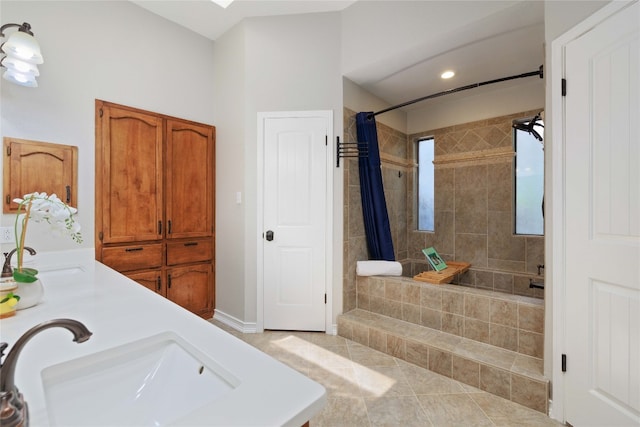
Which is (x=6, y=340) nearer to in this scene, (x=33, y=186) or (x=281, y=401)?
(x=281, y=401)

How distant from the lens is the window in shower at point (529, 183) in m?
3.27

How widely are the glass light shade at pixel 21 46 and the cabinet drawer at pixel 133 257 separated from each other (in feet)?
4.68

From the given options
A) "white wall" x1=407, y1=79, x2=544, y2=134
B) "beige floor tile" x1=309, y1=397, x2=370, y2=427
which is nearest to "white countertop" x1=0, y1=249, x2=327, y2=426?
"beige floor tile" x1=309, y1=397, x2=370, y2=427

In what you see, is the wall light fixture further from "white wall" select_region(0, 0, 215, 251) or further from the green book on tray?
the green book on tray

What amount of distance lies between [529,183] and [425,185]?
3.97 ft

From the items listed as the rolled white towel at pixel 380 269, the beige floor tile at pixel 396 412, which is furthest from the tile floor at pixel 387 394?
the rolled white towel at pixel 380 269

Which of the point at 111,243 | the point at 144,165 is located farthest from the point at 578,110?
the point at 111,243

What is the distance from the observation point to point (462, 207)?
372cm

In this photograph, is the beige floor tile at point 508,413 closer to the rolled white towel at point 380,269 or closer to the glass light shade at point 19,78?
the rolled white towel at point 380,269

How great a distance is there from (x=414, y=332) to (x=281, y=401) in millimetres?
2048

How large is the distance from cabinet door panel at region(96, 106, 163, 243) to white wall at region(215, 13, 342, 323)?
80 centimetres

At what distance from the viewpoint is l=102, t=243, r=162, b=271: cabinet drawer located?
2467mm

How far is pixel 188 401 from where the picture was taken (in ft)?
2.28

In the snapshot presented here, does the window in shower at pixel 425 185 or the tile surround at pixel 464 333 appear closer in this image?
the tile surround at pixel 464 333
